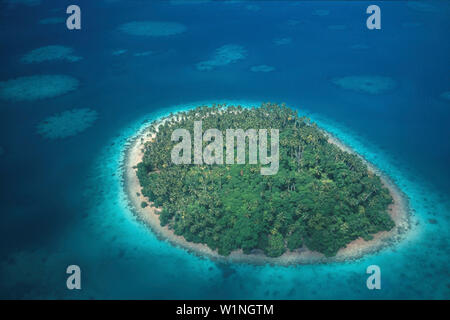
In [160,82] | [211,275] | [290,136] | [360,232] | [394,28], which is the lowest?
[211,275]

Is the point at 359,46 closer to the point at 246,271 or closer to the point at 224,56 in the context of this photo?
the point at 224,56

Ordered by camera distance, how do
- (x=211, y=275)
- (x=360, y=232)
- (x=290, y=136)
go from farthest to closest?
(x=290, y=136) → (x=360, y=232) → (x=211, y=275)

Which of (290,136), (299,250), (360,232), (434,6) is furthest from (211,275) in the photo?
(434,6)

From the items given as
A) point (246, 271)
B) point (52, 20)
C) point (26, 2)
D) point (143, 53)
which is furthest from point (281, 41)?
point (26, 2)

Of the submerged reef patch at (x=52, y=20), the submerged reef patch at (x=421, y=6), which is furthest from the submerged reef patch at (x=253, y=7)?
the submerged reef patch at (x=52, y=20)

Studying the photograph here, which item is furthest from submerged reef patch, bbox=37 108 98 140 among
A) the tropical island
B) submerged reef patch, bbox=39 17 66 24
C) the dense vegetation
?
submerged reef patch, bbox=39 17 66 24

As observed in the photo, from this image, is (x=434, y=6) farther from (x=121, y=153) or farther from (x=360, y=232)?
(x=121, y=153)

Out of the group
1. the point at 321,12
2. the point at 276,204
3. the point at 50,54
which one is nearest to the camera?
the point at 276,204
